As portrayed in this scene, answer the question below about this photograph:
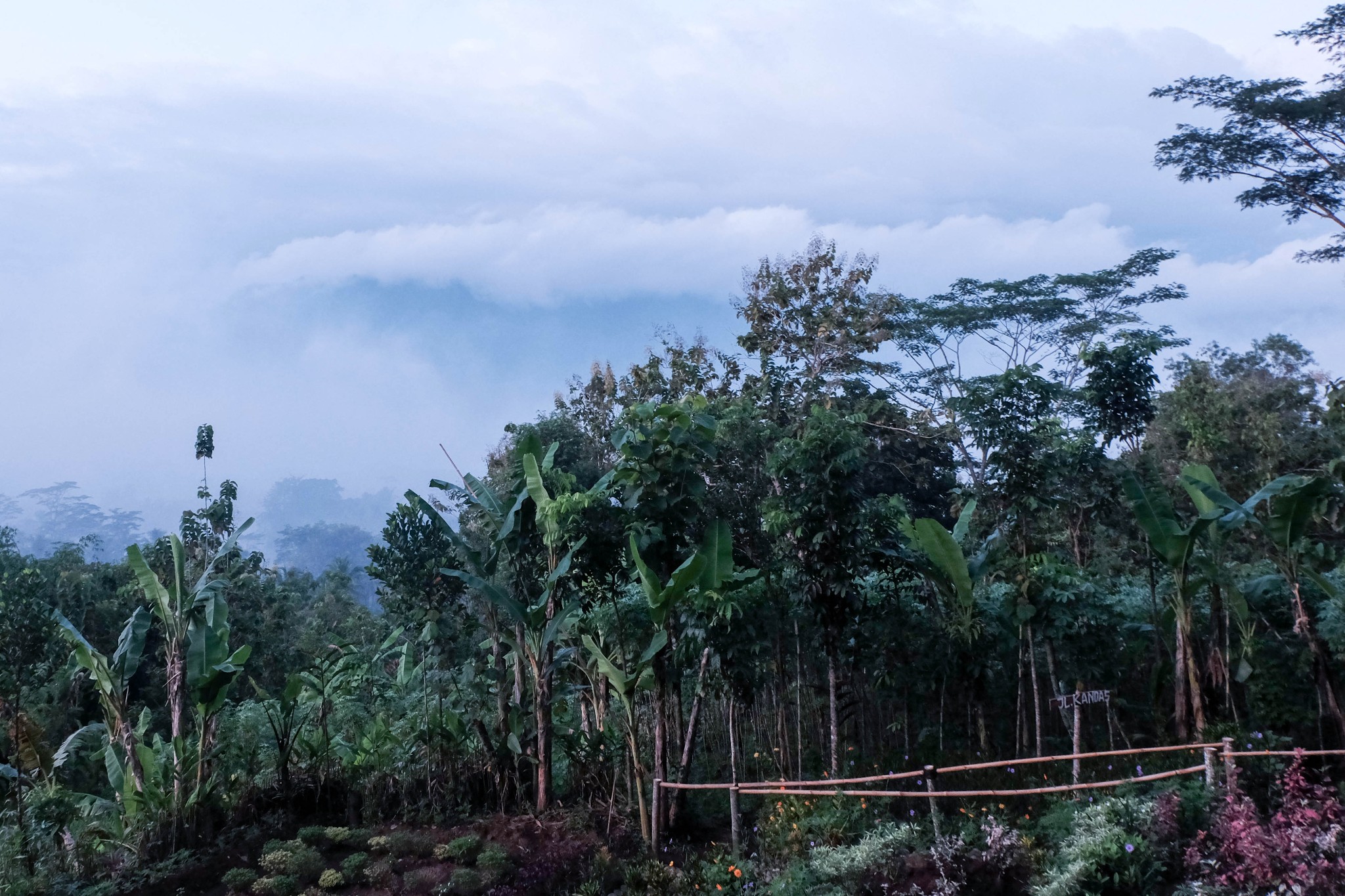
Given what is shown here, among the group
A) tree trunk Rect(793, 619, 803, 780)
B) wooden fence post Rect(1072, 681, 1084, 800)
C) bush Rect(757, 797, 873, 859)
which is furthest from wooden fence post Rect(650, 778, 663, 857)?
wooden fence post Rect(1072, 681, 1084, 800)

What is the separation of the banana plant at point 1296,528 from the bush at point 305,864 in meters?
6.90

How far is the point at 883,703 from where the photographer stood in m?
A: 8.62

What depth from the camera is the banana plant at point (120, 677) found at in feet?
24.0

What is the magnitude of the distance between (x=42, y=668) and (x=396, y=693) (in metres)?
5.83

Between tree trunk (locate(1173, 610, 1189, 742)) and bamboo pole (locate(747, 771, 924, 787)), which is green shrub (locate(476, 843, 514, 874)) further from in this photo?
tree trunk (locate(1173, 610, 1189, 742))

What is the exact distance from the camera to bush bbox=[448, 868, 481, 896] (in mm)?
6223

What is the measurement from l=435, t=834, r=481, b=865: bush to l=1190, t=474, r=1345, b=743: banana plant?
19.3 feet

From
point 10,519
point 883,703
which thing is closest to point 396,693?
point 883,703

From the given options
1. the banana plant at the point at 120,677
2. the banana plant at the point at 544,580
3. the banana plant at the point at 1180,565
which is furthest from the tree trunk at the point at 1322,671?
the banana plant at the point at 120,677

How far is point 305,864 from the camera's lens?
649cm

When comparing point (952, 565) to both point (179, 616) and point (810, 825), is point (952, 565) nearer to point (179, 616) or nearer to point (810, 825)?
point (810, 825)

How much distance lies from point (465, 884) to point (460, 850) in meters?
0.40

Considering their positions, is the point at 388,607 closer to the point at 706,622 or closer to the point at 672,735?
the point at 672,735

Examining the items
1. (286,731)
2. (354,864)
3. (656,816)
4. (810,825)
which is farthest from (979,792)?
(286,731)
